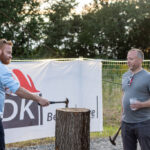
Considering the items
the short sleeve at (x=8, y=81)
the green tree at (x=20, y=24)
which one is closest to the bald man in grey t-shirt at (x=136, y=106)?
the short sleeve at (x=8, y=81)

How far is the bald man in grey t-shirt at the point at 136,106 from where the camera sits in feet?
12.2

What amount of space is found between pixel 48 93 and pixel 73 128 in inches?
97.8

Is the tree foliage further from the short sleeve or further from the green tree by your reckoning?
the short sleeve

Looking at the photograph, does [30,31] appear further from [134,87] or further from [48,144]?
[134,87]

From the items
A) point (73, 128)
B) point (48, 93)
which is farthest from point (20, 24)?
point (73, 128)

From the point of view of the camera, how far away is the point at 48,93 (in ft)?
20.2

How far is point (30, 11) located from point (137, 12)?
1322 cm

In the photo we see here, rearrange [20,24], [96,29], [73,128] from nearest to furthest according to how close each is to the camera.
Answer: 1. [73,128]
2. [20,24]
3. [96,29]

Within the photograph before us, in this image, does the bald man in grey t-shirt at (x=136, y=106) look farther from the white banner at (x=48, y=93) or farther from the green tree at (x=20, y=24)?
the green tree at (x=20, y=24)

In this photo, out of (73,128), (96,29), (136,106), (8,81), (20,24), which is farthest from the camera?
(96,29)

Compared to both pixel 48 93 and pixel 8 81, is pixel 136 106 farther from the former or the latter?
pixel 48 93

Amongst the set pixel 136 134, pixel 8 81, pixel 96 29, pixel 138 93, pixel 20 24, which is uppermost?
pixel 96 29

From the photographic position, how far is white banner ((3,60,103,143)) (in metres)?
5.66

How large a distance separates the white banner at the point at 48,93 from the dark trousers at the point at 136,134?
2467mm
